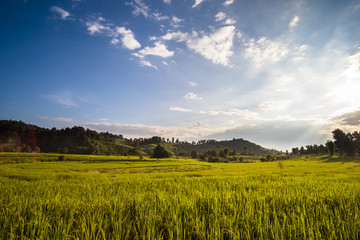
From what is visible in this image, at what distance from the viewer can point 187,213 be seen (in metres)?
3.15

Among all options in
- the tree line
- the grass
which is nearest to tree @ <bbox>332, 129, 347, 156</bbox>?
the tree line

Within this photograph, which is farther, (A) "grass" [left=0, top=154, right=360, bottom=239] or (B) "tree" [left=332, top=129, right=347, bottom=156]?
(B) "tree" [left=332, top=129, right=347, bottom=156]

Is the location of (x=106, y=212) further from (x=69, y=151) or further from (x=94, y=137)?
(x=94, y=137)

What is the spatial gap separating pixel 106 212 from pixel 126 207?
492 millimetres

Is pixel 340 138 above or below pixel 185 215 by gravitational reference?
above

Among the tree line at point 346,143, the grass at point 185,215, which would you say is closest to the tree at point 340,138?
the tree line at point 346,143

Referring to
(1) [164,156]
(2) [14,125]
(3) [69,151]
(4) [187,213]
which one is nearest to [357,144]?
(1) [164,156]

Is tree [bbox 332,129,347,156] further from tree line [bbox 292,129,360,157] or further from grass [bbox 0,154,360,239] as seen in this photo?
grass [bbox 0,154,360,239]

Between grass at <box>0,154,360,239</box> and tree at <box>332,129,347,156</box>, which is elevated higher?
tree at <box>332,129,347,156</box>

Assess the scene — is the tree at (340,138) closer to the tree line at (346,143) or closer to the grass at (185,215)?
the tree line at (346,143)

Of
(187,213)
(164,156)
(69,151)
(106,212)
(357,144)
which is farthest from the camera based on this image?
(69,151)

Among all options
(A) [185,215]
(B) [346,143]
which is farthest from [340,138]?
(A) [185,215]

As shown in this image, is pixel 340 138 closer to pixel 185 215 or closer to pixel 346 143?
pixel 346 143

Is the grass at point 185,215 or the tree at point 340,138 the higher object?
the tree at point 340,138
